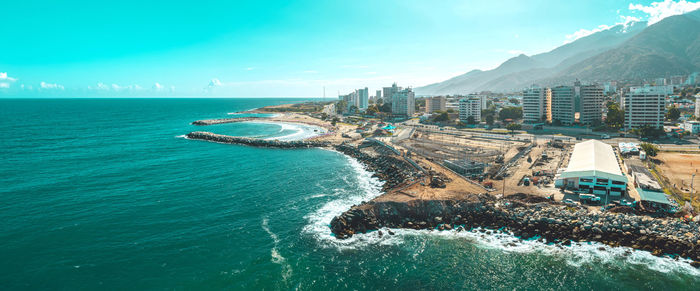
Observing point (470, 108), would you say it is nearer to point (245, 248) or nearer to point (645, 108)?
point (645, 108)

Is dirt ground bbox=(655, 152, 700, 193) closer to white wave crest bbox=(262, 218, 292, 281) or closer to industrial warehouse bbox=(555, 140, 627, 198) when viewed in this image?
industrial warehouse bbox=(555, 140, 627, 198)

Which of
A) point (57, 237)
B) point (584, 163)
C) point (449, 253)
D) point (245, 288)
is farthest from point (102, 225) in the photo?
point (584, 163)

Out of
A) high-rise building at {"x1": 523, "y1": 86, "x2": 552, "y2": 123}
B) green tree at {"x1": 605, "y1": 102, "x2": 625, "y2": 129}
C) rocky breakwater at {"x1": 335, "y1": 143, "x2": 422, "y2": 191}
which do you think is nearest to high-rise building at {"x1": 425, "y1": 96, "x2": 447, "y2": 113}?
high-rise building at {"x1": 523, "y1": 86, "x2": 552, "y2": 123}

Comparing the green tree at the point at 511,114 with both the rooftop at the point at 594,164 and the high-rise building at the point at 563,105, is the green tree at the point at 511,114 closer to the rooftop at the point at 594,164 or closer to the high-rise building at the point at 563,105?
the high-rise building at the point at 563,105

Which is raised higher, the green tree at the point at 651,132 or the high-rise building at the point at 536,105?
the high-rise building at the point at 536,105

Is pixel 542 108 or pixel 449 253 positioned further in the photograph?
pixel 542 108

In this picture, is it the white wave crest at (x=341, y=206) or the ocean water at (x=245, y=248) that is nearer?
the ocean water at (x=245, y=248)

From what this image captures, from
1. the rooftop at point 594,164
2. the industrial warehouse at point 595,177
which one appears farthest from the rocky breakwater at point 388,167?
the rooftop at point 594,164

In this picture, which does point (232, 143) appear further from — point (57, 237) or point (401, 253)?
point (401, 253)
